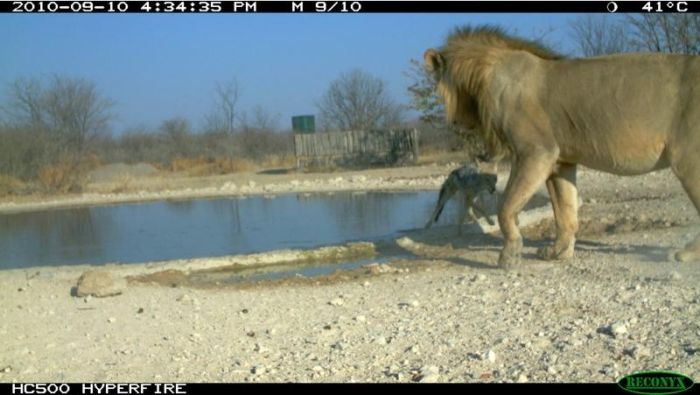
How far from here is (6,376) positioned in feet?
21.1

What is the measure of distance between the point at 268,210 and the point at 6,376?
1365 centimetres

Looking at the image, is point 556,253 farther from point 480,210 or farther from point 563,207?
point 480,210

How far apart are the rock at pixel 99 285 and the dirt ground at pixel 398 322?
142mm

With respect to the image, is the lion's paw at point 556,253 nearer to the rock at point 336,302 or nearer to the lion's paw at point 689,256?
the lion's paw at point 689,256

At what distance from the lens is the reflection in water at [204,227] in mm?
14133

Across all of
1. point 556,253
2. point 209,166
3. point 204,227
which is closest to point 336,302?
point 556,253

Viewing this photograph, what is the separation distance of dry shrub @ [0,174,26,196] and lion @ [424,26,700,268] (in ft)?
91.0

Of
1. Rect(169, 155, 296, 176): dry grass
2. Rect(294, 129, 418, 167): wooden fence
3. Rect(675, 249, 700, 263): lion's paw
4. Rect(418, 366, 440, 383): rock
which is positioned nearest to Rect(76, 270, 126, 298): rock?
Rect(418, 366, 440, 383): rock

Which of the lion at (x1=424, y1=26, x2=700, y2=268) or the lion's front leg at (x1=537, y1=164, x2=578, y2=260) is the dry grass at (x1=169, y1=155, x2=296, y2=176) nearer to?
the lion at (x1=424, y1=26, x2=700, y2=268)

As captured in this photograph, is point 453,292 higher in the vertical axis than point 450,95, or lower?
lower

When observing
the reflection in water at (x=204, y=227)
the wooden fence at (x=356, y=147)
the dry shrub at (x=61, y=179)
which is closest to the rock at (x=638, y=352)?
the reflection in water at (x=204, y=227)

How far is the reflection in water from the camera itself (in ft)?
46.4

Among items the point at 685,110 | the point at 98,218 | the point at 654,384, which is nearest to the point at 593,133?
the point at 685,110

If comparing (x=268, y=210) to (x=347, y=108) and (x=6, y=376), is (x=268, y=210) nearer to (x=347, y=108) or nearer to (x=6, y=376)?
(x=6, y=376)
